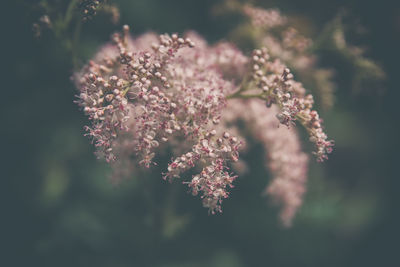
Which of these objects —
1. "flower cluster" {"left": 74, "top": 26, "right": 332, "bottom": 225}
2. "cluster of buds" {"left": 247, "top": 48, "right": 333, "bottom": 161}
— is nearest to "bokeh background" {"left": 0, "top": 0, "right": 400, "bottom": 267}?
"flower cluster" {"left": 74, "top": 26, "right": 332, "bottom": 225}

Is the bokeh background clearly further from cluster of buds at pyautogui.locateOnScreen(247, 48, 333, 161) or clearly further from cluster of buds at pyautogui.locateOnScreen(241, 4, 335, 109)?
cluster of buds at pyautogui.locateOnScreen(247, 48, 333, 161)

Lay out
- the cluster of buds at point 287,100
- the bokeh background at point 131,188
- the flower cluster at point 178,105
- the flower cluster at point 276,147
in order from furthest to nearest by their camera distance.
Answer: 1. the bokeh background at point 131,188
2. the flower cluster at point 276,147
3. the cluster of buds at point 287,100
4. the flower cluster at point 178,105

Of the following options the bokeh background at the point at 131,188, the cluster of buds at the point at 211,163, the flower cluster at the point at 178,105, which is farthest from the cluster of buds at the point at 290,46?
the cluster of buds at the point at 211,163

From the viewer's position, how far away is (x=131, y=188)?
4102 mm

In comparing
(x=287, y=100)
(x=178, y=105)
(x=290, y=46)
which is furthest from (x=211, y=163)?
(x=290, y=46)

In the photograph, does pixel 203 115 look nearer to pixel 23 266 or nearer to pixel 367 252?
pixel 23 266

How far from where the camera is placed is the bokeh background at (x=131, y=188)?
3441mm

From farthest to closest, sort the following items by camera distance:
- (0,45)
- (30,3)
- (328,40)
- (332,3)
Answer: (332,3) < (328,40) < (0,45) < (30,3)

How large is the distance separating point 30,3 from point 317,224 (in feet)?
13.3

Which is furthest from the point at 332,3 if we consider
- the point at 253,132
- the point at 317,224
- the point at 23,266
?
the point at 23,266

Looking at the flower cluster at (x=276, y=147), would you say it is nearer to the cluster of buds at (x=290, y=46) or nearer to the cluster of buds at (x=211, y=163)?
the cluster of buds at (x=290, y=46)

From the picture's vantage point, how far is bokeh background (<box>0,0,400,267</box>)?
344 cm

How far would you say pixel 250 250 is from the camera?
4320 mm

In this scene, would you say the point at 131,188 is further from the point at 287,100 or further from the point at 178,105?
the point at 287,100
